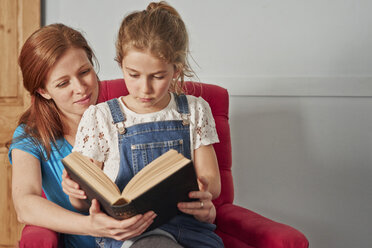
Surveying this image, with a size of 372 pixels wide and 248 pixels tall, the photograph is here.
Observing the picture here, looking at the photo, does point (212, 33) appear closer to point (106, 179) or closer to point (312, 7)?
point (312, 7)

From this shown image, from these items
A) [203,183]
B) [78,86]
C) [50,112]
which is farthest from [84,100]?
[203,183]

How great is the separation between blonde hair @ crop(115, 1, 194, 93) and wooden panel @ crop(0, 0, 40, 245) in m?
1.26

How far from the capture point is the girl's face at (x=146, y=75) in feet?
3.34

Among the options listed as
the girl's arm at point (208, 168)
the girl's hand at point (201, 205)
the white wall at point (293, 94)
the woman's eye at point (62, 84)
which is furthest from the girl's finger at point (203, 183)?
the white wall at point (293, 94)

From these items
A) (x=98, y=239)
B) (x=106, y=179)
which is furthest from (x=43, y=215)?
(x=106, y=179)

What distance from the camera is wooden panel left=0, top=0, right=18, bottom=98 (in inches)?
84.3

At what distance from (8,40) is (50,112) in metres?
1.09

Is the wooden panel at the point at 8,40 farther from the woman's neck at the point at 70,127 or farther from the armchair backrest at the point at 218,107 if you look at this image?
the woman's neck at the point at 70,127

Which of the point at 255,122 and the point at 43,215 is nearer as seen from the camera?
the point at 43,215

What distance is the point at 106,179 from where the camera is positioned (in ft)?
2.85

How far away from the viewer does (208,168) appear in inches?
45.1

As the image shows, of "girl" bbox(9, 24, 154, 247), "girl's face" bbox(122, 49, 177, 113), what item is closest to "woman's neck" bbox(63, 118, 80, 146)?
"girl" bbox(9, 24, 154, 247)

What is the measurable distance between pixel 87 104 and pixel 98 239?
0.44 metres

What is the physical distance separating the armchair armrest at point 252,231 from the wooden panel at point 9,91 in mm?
1386
